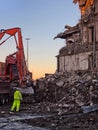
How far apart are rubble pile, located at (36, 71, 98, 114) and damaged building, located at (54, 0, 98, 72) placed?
5709 mm

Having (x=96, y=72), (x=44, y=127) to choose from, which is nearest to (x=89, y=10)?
(x=96, y=72)

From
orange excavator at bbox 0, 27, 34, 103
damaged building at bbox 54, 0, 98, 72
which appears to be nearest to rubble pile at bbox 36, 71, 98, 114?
orange excavator at bbox 0, 27, 34, 103

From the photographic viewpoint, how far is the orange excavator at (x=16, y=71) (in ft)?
114

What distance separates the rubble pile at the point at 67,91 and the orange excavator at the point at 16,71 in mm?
2047

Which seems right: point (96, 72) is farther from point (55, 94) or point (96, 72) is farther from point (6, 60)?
point (6, 60)

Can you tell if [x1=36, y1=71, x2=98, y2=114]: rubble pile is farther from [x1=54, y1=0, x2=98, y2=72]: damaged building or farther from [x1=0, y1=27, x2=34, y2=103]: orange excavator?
[x1=54, y1=0, x2=98, y2=72]: damaged building

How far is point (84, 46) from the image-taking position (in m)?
51.7

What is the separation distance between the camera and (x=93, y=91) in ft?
119

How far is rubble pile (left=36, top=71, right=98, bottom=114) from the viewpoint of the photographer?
34.9 meters

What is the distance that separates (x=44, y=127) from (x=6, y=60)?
Result: 16.2m

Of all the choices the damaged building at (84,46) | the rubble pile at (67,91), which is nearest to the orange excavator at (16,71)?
the rubble pile at (67,91)

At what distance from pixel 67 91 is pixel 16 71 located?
5.60 metres

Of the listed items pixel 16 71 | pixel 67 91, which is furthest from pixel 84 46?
pixel 16 71

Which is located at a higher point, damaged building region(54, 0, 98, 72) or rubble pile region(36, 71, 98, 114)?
damaged building region(54, 0, 98, 72)
